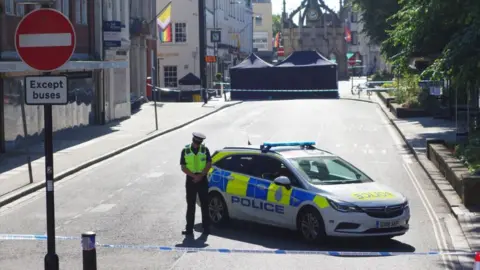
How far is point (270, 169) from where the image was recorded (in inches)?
642

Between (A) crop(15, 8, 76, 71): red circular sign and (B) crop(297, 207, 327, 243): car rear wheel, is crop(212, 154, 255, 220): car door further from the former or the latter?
(A) crop(15, 8, 76, 71): red circular sign

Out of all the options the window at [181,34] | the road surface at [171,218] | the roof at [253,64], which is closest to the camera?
the road surface at [171,218]

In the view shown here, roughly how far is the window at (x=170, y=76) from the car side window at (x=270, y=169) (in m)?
60.5

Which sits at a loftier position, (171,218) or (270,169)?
(270,169)

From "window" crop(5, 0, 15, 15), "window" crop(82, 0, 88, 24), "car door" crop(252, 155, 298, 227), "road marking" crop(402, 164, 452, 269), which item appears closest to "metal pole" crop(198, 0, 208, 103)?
"window" crop(82, 0, 88, 24)

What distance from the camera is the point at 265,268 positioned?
44.0 feet

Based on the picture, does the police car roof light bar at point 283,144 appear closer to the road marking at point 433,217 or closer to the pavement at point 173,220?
the pavement at point 173,220

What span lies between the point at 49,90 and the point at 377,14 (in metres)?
44.0

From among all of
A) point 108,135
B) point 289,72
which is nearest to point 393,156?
point 108,135

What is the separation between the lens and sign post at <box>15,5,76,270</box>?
1059 centimetres

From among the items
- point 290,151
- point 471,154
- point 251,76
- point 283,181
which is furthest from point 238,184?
point 251,76

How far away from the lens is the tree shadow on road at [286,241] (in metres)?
15.0

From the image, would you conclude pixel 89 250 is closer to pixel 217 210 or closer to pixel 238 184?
pixel 238 184

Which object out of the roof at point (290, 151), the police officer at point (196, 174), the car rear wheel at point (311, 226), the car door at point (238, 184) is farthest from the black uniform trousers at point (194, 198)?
the car rear wheel at point (311, 226)
